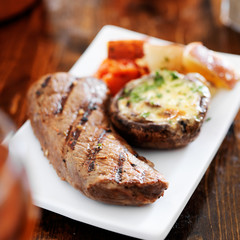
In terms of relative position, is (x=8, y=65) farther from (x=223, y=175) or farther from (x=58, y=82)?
(x=223, y=175)

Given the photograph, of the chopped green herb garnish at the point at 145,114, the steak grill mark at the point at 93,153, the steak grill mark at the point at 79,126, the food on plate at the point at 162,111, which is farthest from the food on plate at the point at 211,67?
the steak grill mark at the point at 93,153

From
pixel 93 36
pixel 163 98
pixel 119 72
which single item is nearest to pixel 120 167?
pixel 163 98

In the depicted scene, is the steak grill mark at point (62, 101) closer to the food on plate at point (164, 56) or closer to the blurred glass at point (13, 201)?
the food on plate at point (164, 56)

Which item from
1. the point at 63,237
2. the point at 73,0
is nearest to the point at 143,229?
the point at 63,237

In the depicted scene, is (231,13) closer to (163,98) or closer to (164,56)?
(164,56)

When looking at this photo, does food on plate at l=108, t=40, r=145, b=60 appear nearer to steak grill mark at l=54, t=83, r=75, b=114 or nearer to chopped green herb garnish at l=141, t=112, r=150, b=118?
steak grill mark at l=54, t=83, r=75, b=114
